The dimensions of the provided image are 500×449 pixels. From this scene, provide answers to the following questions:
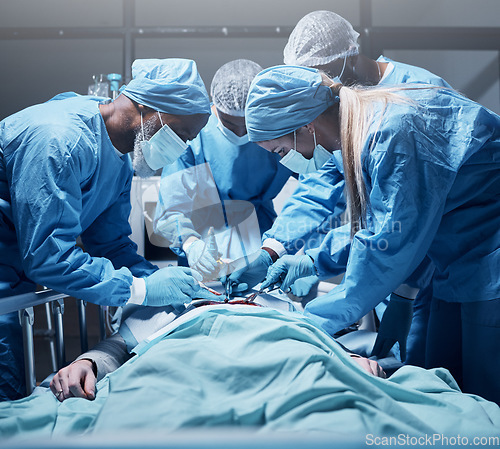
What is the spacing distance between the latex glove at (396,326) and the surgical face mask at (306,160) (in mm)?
474

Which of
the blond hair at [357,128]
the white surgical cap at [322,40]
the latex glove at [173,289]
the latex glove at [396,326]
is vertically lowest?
the latex glove at [396,326]

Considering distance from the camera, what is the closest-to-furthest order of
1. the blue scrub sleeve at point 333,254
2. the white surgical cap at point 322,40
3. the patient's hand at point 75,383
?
1. the patient's hand at point 75,383
2. the blue scrub sleeve at point 333,254
3. the white surgical cap at point 322,40

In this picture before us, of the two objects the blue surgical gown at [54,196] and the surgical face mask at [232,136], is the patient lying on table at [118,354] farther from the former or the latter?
the surgical face mask at [232,136]

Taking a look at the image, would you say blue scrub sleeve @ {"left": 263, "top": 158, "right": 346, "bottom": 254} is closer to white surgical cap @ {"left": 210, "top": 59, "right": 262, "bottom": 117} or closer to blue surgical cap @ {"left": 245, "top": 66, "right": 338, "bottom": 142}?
white surgical cap @ {"left": 210, "top": 59, "right": 262, "bottom": 117}

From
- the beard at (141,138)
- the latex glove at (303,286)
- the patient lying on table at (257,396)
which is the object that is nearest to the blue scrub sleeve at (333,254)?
the latex glove at (303,286)

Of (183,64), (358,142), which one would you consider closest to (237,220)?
(183,64)

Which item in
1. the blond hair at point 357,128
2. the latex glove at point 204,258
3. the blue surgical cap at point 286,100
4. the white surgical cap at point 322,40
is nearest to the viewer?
the blond hair at point 357,128

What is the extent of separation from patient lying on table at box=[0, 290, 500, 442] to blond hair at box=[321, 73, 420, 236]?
1.22 feet

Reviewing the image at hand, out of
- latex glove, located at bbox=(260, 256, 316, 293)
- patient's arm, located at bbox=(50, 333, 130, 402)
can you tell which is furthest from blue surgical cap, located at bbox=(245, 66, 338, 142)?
patient's arm, located at bbox=(50, 333, 130, 402)

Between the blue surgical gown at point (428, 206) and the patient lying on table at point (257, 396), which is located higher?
the blue surgical gown at point (428, 206)

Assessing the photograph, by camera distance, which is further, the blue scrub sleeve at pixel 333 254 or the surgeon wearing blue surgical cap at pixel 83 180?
the blue scrub sleeve at pixel 333 254

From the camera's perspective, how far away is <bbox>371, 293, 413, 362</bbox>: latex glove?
1.51 meters

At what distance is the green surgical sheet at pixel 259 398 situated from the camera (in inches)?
29.2

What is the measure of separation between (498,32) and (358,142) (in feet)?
4.04
